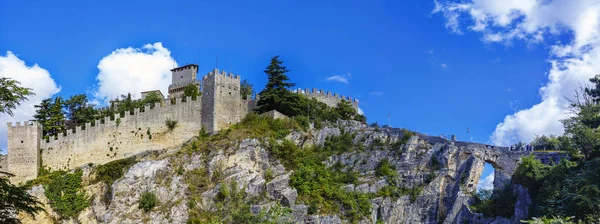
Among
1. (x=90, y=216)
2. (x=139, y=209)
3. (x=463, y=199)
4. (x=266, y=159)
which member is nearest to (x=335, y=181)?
(x=266, y=159)

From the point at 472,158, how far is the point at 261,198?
14.7 metres

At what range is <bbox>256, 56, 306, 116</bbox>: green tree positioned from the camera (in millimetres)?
52125

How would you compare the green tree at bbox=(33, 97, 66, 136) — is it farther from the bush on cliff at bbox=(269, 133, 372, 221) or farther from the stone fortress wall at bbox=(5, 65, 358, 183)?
the bush on cliff at bbox=(269, 133, 372, 221)

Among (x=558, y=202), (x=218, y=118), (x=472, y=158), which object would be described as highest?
(x=218, y=118)

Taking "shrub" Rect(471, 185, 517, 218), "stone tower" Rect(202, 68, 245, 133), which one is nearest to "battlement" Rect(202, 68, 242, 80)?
"stone tower" Rect(202, 68, 245, 133)

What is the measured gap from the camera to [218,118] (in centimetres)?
4975

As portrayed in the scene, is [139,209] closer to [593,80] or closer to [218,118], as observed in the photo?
[218,118]

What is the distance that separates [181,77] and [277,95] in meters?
17.2

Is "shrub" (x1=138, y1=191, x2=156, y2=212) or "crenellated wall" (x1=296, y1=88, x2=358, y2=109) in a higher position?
"crenellated wall" (x1=296, y1=88, x2=358, y2=109)

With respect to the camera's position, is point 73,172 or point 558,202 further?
point 73,172

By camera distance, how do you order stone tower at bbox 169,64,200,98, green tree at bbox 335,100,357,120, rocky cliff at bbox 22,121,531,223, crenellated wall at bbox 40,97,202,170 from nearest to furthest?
1. rocky cliff at bbox 22,121,531,223
2. crenellated wall at bbox 40,97,202,170
3. green tree at bbox 335,100,357,120
4. stone tower at bbox 169,64,200,98

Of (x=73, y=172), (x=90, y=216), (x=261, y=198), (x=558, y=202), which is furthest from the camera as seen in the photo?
(x=73, y=172)

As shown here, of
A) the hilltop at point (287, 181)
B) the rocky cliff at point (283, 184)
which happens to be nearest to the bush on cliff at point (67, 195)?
the hilltop at point (287, 181)

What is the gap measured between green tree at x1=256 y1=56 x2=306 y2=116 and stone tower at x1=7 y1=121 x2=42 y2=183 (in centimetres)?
1725
